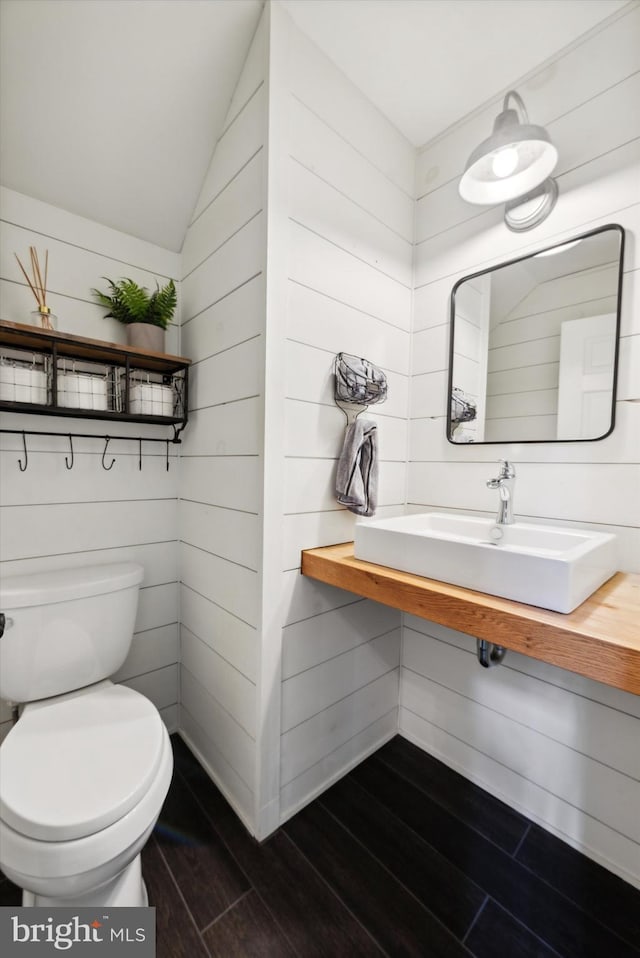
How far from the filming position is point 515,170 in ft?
4.09

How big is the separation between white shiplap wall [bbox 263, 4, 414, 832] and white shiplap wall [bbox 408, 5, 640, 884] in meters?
0.15

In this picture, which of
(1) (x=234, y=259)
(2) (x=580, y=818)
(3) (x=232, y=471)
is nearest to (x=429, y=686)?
(2) (x=580, y=818)

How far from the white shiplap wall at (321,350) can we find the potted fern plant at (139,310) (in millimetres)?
519

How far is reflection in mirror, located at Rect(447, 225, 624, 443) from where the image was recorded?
47.2 inches

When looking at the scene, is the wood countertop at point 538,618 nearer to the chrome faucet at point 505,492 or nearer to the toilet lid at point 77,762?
the chrome faucet at point 505,492

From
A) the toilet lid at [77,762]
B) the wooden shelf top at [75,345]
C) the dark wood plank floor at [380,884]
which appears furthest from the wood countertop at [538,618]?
the wooden shelf top at [75,345]

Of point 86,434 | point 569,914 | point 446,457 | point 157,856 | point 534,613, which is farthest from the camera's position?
point 446,457

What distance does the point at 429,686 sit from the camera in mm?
1646

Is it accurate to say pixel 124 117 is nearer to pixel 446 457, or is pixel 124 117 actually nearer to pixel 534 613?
pixel 446 457

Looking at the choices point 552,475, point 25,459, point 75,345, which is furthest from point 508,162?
point 25,459

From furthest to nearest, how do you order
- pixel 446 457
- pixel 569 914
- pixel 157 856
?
pixel 446 457
pixel 157 856
pixel 569 914

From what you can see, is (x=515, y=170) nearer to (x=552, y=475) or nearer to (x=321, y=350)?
(x=321, y=350)

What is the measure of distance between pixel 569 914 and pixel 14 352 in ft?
7.54

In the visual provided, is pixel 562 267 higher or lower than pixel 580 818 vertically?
higher
